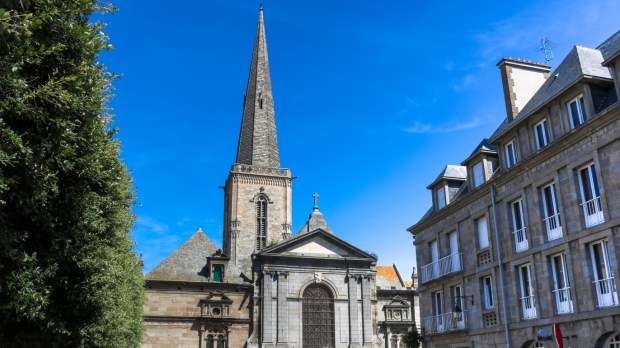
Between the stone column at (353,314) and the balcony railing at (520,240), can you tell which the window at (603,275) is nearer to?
the balcony railing at (520,240)

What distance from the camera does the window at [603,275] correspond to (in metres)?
12.8

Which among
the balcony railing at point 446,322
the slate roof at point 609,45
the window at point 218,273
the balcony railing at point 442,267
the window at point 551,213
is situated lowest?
the balcony railing at point 446,322

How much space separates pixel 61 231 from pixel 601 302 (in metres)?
12.2

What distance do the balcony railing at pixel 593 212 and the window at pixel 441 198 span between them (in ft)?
23.9

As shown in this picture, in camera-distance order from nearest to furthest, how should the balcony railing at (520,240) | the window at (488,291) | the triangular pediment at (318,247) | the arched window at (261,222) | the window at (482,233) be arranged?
the balcony railing at (520,240) < the window at (488,291) < the window at (482,233) < the triangular pediment at (318,247) < the arched window at (261,222)

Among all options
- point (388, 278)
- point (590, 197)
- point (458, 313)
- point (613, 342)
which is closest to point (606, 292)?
point (613, 342)

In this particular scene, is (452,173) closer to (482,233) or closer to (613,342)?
(482,233)

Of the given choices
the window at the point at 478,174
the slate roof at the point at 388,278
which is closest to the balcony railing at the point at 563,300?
the window at the point at 478,174


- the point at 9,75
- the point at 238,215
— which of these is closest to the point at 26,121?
the point at 9,75

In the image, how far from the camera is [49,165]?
721 centimetres

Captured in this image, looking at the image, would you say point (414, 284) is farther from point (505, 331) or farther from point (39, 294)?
point (39, 294)

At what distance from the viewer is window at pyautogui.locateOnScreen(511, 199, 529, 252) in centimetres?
1619

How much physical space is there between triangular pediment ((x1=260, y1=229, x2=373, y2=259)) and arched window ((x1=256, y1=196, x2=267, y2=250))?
264 inches

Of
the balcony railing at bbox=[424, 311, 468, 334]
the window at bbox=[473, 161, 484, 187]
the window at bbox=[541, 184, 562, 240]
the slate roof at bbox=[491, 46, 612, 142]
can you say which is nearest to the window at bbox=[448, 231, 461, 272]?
the balcony railing at bbox=[424, 311, 468, 334]
